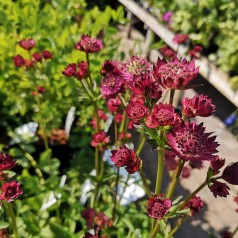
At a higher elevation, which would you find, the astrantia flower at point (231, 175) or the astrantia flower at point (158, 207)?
the astrantia flower at point (231, 175)

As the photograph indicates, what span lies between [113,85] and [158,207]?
36 cm

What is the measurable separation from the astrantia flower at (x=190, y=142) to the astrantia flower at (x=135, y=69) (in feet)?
0.79

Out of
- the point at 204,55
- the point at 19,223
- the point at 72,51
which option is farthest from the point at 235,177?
the point at 204,55

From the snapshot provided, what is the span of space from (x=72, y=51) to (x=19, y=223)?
894 millimetres

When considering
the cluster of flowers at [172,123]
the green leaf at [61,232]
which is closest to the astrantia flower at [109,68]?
the cluster of flowers at [172,123]

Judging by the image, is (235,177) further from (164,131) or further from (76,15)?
(76,15)

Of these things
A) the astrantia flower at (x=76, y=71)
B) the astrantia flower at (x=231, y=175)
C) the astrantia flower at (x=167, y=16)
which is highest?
the astrantia flower at (x=167, y=16)

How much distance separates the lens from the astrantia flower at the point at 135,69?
0.81 meters

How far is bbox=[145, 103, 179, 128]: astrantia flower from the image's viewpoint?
0.59 metres

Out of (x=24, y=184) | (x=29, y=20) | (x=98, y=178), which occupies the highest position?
(x=29, y=20)

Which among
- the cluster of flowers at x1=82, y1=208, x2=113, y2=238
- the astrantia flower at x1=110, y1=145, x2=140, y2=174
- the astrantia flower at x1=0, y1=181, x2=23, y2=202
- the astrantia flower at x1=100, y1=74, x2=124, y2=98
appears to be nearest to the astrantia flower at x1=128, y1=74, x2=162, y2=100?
the astrantia flower at x1=110, y1=145, x2=140, y2=174

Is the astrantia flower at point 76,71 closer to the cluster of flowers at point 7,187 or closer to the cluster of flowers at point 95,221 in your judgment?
the cluster of flowers at point 7,187

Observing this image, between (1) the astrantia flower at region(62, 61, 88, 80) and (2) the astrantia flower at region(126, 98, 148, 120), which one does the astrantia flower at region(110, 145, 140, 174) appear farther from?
(1) the astrantia flower at region(62, 61, 88, 80)

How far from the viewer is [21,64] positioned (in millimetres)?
1397
